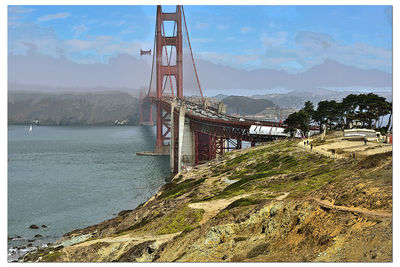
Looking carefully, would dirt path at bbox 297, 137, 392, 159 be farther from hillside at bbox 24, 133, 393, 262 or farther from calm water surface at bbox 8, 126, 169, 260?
calm water surface at bbox 8, 126, 169, 260

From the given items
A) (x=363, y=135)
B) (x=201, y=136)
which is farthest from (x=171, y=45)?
(x=363, y=135)

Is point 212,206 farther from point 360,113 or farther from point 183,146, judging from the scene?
point 183,146

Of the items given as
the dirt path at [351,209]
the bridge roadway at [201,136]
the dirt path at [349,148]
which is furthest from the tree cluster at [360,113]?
the dirt path at [351,209]

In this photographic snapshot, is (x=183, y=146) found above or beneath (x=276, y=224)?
beneath

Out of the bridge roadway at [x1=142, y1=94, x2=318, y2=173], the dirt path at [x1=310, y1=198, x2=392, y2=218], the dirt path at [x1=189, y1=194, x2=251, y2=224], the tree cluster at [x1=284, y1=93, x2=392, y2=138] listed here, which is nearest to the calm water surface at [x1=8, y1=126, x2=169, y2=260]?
the bridge roadway at [x1=142, y1=94, x2=318, y2=173]

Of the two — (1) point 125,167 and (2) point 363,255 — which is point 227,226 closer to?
(2) point 363,255

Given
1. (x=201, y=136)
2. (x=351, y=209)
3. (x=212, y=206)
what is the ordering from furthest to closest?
1. (x=201, y=136)
2. (x=212, y=206)
3. (x=351, y=209)

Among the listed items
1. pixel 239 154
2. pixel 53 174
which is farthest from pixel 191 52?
pixel 239 154
